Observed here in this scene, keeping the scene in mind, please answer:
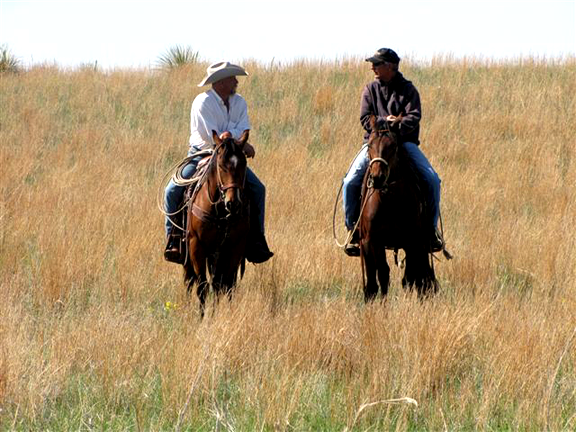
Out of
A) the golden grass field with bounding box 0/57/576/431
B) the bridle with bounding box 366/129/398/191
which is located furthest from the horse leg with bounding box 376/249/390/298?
the bridle with bounding box 366/129/398/191

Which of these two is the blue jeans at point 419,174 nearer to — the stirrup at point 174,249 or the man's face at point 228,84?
the man's face at point 228,84

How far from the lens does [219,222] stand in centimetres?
825

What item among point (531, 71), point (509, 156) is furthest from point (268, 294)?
point (531, 71)

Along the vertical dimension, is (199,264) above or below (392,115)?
below

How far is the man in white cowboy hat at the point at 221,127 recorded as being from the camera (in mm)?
8633

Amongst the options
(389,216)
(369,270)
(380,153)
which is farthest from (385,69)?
(369,270)

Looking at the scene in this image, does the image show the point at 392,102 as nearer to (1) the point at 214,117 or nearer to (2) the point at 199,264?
(1) the point at 214,117

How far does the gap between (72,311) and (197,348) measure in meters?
2.43

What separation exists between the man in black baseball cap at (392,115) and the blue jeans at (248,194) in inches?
33.9

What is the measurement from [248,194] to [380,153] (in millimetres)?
1245

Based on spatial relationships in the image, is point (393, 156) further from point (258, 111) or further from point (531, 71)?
point (531, 71)

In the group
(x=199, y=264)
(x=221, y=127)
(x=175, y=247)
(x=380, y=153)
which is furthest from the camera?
(x=175, y=247)

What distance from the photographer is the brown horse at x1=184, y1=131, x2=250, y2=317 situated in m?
7.86

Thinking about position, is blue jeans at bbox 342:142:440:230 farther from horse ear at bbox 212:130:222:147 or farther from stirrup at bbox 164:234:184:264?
stirrup at bbox 164:234:184:264
